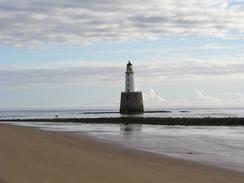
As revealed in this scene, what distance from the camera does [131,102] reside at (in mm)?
95062

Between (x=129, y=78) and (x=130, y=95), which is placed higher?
(x=129, y=78)

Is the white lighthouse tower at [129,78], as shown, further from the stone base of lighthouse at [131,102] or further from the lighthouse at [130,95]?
the stone base of lighthouse at [131,102]

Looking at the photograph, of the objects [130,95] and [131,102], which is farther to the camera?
[131,102]

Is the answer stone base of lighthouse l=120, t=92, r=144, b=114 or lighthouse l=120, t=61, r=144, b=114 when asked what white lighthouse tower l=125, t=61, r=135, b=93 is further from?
stone base of lighthouse l=120, t=92, r=144, b=114

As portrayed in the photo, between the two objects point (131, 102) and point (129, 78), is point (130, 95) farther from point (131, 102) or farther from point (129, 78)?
point (129, 78)

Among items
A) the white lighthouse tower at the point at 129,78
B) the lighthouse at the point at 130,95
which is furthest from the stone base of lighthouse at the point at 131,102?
the white lighthouse tower at the point at 129,78

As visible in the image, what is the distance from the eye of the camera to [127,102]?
95.1 metres

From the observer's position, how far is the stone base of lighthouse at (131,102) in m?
94.3

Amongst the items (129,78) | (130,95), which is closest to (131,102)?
(130,95)

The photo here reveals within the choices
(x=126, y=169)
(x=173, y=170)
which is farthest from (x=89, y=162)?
(x=173, y=170)

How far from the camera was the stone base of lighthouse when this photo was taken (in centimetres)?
9431

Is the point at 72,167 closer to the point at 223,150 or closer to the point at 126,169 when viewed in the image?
the point at 126,169

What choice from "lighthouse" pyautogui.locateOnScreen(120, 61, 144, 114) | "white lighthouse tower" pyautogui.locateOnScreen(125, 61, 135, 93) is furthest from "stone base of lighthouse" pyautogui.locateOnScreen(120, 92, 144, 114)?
"white lighthouse tower" pyautogui.locateOnScreen(125, 61, 135, 93)

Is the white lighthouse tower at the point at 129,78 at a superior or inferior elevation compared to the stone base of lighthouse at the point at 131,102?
superior
